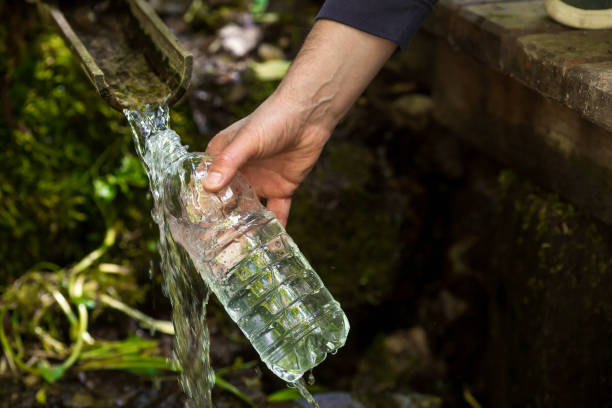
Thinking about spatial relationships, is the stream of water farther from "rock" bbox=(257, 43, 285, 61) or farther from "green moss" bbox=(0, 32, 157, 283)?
"rock" bbox=(257, 43, 285, 61)

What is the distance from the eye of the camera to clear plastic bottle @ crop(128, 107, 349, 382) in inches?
64.8

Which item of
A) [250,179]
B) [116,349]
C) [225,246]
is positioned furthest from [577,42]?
[116,349]

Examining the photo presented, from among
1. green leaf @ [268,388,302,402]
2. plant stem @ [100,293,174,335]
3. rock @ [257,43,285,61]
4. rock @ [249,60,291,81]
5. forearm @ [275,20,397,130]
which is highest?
forearm @ [275,20,397,130]

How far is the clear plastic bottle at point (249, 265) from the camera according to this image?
165 centimetres

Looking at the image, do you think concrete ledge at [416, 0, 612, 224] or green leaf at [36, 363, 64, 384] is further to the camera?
green leaf at [36, 363, 64, 384]

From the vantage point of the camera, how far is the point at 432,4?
181 centimetres

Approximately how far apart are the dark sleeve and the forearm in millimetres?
29

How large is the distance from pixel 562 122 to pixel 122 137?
1725mm

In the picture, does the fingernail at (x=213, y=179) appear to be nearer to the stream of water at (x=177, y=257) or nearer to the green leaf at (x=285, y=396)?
the stream of water at (x=177, y=257)

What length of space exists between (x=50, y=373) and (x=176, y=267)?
89 centimetres

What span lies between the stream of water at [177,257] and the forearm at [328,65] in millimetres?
327

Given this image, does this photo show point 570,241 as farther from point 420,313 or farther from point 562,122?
point 420,313

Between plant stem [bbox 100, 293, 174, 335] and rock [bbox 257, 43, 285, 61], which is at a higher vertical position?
rock [bbox 257, 43, 285, 61]

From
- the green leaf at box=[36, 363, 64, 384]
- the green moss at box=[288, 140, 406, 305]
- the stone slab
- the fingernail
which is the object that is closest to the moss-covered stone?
the stone slab
